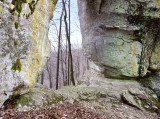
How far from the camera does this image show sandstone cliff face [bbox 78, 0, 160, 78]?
4977 millimetres

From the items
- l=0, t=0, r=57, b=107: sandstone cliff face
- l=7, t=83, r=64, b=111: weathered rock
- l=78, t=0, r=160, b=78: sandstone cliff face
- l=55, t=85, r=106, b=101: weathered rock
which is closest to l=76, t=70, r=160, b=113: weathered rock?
l=55, t=85, r=106, b=101: weathered rock

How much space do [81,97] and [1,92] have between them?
2423 millimetres

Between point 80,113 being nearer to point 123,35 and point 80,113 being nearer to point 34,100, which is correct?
point 34,100

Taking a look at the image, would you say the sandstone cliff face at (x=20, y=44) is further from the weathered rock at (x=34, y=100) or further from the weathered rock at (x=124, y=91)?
the weathered rock at (x=124, y=91)

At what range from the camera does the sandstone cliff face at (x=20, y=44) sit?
2375 millimetres

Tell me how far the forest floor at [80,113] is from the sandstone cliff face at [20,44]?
46cm

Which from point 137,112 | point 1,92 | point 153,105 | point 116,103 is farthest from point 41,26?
point 153,105

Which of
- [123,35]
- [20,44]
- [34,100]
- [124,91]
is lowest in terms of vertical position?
[124,91]

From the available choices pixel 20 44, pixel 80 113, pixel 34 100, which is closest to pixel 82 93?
pixel 80 113

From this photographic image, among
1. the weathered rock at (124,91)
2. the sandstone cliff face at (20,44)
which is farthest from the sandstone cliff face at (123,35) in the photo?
the sandstone cliff face at (20,44)

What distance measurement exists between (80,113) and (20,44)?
6.94 ft

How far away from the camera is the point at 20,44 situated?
2691mm

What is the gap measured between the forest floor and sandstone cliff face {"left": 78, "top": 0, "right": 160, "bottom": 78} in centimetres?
181

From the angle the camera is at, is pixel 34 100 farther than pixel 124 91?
No
